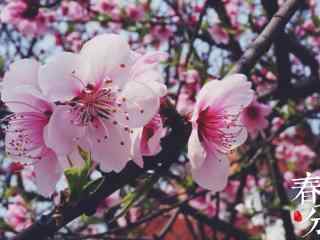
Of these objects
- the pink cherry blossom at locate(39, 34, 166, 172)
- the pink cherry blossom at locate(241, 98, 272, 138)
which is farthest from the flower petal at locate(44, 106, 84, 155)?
the pink cherry blossom at locate(241, 98, 272, 138)

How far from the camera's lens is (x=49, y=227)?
1.09 m

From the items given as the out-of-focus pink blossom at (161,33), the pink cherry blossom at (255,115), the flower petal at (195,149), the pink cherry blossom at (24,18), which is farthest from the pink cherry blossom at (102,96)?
the out-of-focus pink blossom at (161,33)

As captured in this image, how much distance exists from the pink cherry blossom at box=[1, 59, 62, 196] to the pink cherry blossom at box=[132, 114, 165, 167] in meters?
0.23

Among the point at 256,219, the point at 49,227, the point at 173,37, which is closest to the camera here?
the point at 49,227

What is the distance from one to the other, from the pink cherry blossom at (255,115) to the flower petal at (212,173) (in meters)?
1.47

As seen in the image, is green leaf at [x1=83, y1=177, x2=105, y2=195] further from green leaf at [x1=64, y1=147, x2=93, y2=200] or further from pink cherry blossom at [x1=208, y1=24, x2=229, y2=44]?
pink cherry blossom at [x1=208, y1=24, x2=229, y2=44]

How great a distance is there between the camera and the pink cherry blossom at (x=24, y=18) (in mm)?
3900

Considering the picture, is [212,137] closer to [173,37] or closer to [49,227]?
[49,227]

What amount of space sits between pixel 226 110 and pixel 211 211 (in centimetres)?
358

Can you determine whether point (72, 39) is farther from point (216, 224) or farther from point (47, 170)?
point (47, 170)

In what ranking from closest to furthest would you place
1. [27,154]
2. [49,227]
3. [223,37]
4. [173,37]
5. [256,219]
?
[49,227], [27,154], [256,219], [223,37], [173,37]

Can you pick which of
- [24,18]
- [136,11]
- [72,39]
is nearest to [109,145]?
[24,18]

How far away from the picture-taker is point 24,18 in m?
4.07

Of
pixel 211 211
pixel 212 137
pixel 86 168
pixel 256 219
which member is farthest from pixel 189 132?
pixel 211 211
